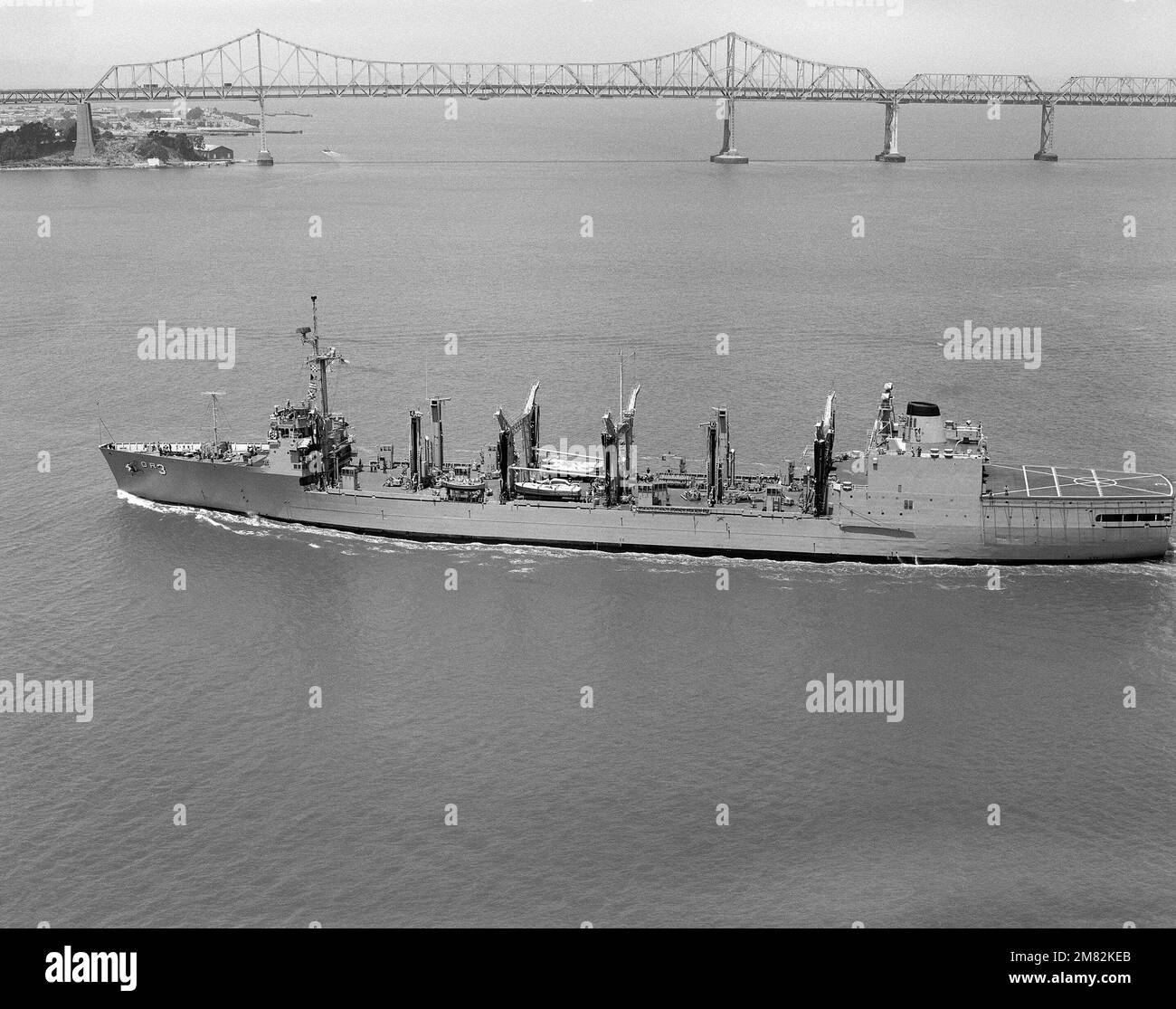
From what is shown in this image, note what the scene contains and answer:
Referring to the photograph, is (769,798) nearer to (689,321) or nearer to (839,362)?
(839,362)

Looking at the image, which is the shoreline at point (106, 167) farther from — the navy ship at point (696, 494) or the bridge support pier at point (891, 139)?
the navy ship at point (696, 494)

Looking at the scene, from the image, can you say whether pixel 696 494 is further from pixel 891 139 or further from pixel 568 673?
pixel 891 139

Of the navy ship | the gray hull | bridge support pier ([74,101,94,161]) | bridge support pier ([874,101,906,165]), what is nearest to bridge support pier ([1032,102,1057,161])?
bridge support pier ([874,101,906,165])

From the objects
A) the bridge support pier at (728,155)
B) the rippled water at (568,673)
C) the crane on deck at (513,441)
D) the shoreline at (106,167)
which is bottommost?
the rippled water at (568,673)

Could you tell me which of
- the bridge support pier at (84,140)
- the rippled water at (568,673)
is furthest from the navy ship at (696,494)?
the bridge support pier at (84,140)

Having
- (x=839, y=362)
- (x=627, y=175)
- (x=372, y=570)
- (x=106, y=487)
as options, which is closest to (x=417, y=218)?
(x=627, y=175)
